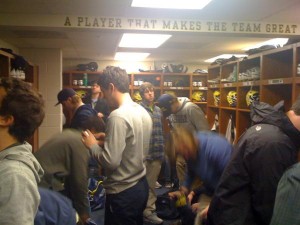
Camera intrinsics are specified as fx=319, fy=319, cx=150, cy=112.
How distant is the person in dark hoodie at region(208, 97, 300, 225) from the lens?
1.59 m

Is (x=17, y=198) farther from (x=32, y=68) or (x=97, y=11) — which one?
(x=32, y=68)

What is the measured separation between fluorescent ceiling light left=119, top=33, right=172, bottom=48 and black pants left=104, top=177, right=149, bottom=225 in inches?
122

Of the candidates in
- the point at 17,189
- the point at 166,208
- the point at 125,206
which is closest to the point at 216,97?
the point at 166,208

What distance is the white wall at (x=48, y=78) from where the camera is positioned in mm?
5969

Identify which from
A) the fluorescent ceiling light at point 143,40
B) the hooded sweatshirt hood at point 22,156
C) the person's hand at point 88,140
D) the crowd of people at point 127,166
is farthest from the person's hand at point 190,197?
the fluorescent ceiling light at point 143,40

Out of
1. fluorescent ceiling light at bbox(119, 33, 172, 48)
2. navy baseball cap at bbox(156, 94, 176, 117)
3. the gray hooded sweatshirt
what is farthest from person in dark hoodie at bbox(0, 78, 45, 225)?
fluorescent ceiling light at bbox(119, 33, 172, 48)

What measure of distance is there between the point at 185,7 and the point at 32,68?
9.97 feet

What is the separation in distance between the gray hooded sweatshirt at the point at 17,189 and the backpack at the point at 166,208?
127 inches

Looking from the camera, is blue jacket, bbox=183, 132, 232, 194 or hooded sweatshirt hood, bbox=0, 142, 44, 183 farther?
blue jacket, bbox=183, 132, 232, 194

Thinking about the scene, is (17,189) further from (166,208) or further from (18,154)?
(166,208)

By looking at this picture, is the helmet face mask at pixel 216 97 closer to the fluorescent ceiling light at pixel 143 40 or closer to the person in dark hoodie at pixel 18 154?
the fluorescent ceiling light at pixel 143 40

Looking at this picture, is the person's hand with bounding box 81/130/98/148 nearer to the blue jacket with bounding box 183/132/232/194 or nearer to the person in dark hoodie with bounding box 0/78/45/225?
the blue jacket with bounding box 183/132/232/194

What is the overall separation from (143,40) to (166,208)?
2.69 meters

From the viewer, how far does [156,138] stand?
14.1ft
